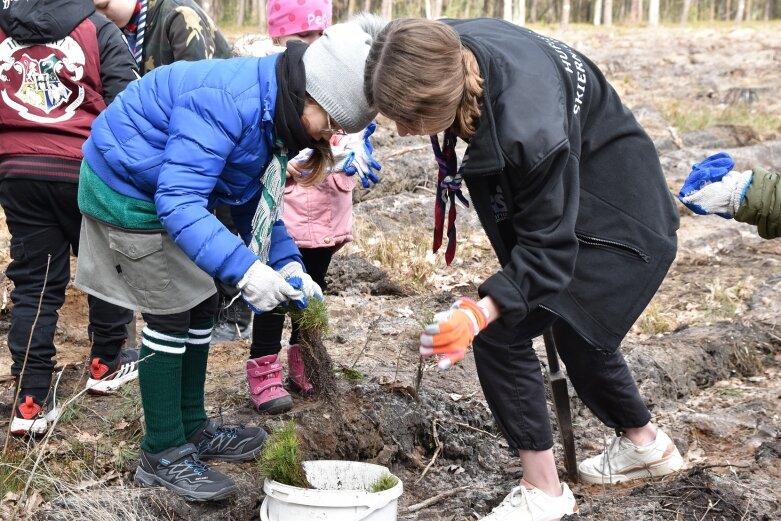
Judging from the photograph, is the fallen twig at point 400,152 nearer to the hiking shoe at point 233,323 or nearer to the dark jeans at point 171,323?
the hiking shoe at point 233,323

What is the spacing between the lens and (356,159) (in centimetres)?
392

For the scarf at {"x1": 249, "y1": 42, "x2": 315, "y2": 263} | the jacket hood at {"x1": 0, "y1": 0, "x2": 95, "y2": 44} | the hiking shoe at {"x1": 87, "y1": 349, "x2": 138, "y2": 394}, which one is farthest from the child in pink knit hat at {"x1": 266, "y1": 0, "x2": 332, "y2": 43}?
the hiking shoe at {"x1": 87, "y1": 349, "x2": 138, "y2": 394}

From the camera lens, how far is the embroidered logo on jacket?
3525 mm

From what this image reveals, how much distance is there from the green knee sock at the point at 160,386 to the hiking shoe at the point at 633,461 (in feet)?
5.33

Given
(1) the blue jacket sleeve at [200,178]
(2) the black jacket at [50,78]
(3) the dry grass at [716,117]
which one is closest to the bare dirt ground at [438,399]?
(1) the blue jacket sleeve at [200,178]

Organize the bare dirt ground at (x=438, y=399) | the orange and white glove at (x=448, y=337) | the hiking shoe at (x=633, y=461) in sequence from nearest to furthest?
the orange and white glove at (x=448, y=337)
the bare dirt ground at (x=438, y=399)
the hiking shoe at (x=633, y=461)

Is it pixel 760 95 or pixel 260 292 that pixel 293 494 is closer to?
pixel 260 292

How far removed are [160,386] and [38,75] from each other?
4.62ft

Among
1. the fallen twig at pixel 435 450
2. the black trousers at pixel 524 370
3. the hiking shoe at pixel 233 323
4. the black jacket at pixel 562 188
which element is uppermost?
the black jacket at pixel 562 188

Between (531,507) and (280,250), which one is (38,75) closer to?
(280,250)


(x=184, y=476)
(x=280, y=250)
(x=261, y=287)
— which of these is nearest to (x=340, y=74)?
(x=261, y=287)

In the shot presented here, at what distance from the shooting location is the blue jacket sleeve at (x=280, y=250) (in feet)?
10.5

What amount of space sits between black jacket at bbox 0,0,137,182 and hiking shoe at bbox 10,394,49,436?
2.94 feet

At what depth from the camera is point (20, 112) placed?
11.6 feet
